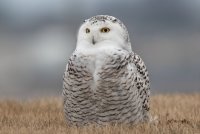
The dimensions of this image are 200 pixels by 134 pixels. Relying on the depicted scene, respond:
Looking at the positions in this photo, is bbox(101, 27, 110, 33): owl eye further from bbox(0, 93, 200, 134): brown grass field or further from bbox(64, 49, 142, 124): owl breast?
bbox(0, 93, 200, 134): brown grass field

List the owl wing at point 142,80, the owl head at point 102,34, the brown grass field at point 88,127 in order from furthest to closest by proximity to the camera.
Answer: the owl wing at point 142,80 → the owl head at point 102,34 → the brown grass field at point 88,127

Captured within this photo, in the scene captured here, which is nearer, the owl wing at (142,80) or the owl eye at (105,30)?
the owl eye at (105,30)

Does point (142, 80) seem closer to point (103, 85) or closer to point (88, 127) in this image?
point (103, 85)

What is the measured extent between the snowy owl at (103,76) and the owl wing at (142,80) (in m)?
0.01

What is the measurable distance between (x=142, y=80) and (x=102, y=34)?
2.37 ft

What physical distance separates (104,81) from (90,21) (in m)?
0.67

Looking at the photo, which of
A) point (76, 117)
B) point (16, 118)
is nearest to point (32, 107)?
point (16, 118)

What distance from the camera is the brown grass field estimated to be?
22.2 ft

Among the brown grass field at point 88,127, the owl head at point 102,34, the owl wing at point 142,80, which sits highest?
the owl head at point 102,34

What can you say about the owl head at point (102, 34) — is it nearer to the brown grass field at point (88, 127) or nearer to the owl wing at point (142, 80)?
the owl wing at point (142, 80)

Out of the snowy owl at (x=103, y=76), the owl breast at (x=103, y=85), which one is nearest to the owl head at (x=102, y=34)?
the snowy owl at (x=103, y=76)

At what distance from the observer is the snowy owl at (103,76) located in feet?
22.3

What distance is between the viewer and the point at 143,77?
23.7 ft

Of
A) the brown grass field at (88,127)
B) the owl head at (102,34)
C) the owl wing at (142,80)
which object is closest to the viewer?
the brown grass field at (88,127)
